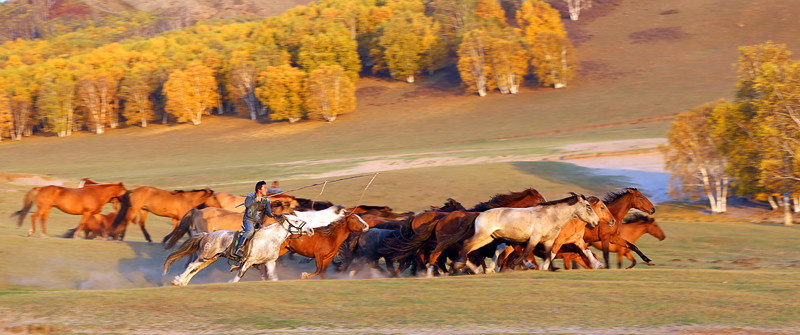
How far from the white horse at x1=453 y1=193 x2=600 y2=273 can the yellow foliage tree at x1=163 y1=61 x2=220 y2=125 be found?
65.3m

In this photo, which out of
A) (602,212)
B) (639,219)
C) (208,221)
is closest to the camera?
(602,212)

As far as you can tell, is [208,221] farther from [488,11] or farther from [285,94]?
[488,11]

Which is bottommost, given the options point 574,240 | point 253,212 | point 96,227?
point 96,227

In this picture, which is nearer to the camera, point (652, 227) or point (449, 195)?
A: point (652, 227)

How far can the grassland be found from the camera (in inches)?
309

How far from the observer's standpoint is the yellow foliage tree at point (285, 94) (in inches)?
2712

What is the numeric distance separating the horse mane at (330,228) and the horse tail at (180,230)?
10.0ft

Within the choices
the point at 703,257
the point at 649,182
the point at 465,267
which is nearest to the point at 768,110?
the point at 649,182

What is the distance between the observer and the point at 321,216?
40.6 feet

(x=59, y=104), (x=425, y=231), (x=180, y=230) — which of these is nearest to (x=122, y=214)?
(x=180, y=230)

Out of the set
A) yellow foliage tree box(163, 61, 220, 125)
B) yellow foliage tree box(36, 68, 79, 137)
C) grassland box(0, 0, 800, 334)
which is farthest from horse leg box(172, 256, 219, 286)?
yellow foliage tree box(36, 68, 79, 137)

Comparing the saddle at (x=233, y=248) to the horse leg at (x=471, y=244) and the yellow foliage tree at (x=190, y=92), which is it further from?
the yellow foliage tree at (x=190, y=92)

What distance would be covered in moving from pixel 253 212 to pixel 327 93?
188 ft

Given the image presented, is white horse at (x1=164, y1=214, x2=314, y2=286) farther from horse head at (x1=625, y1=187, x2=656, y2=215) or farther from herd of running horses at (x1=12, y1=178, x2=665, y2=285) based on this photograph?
horse head at (x1=625, y1=187, x2=656, y2=215)
